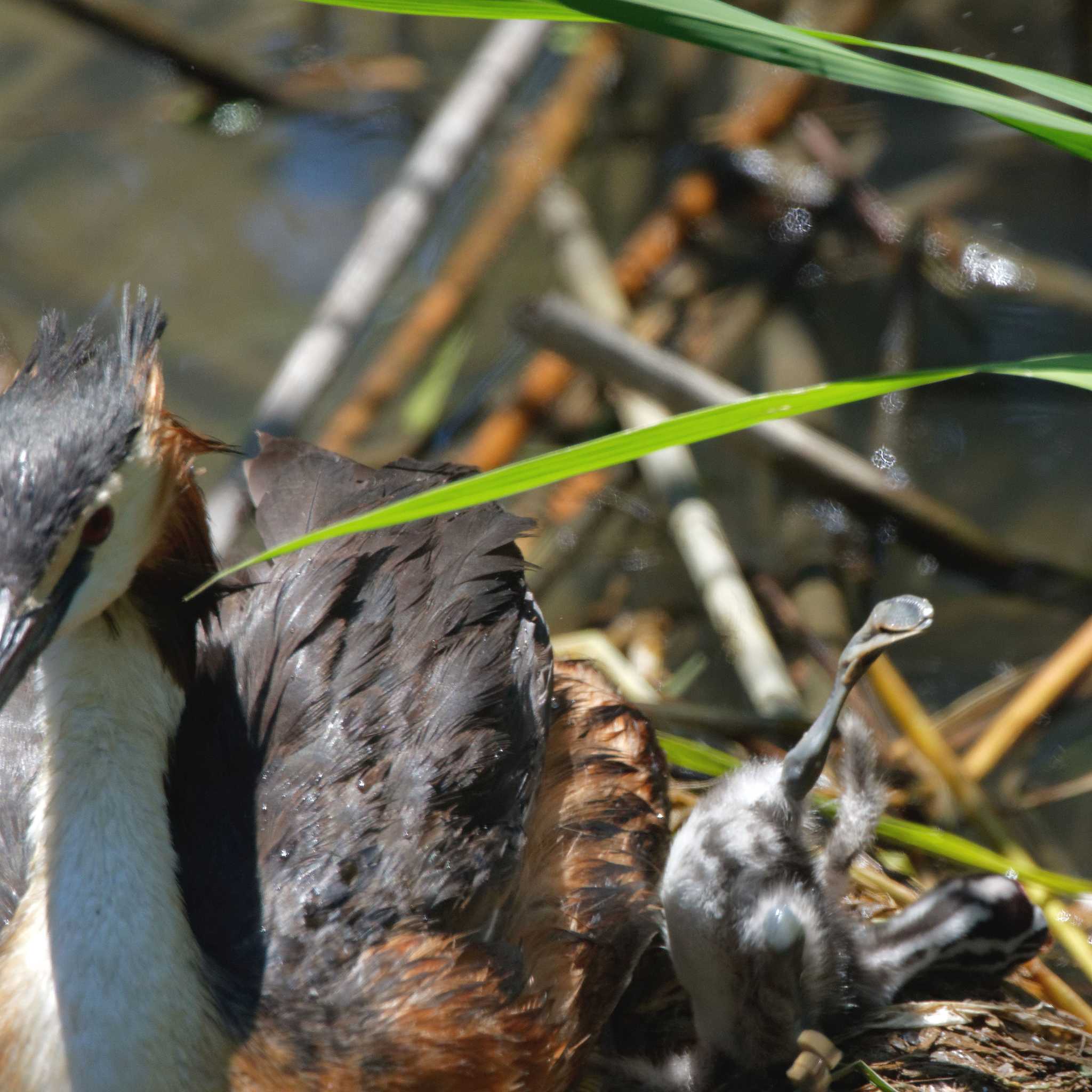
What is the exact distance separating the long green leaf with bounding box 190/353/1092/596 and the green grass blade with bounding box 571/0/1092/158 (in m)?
0.34

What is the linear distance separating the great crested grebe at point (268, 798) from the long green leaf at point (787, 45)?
78 centimetres

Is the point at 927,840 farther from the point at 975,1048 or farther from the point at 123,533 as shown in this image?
the point at 123,533

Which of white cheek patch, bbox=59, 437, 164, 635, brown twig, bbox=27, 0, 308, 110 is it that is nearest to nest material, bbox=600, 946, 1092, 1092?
white cheek patch, bbox=59, 437, 164, 635

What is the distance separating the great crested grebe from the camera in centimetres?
210

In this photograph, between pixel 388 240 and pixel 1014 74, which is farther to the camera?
pixel 388 240

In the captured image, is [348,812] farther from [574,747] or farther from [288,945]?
[574,747]

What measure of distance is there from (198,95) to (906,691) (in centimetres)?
397

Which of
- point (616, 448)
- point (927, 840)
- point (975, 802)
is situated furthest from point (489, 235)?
point (616, 448)

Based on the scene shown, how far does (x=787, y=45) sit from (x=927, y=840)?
75.0 inches

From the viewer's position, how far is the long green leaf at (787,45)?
1849 millimetres

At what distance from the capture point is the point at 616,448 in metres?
1.84

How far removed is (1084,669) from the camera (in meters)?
3.71

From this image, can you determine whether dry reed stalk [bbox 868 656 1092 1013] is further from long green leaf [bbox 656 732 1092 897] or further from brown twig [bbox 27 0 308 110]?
brown twig [bbox 27 0 308 110]

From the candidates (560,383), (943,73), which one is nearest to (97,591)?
(560,383)
